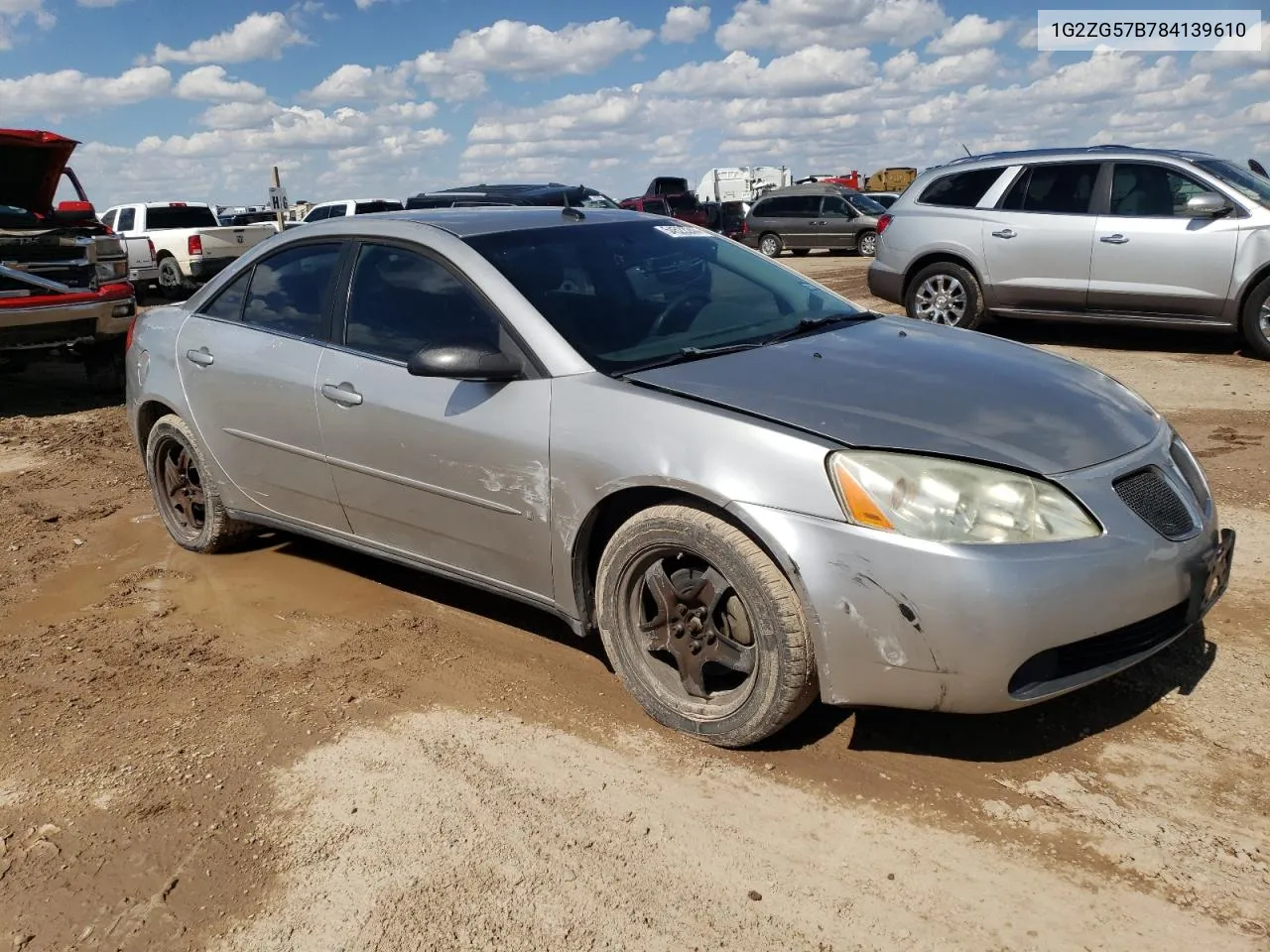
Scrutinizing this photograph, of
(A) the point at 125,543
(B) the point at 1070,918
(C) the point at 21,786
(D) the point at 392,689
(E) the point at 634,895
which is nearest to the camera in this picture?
(B) the point at 1070,918

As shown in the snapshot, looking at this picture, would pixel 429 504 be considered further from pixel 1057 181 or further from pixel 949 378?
pixel 1057 181

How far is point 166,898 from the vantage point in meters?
2.67

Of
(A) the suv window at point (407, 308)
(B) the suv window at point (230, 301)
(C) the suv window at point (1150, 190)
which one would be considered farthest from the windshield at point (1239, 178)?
(B) the suv window at point (230, 301)

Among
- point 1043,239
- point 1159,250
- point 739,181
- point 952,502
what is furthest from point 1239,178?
point 739,181

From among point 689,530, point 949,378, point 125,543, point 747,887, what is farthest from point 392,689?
point 125,543

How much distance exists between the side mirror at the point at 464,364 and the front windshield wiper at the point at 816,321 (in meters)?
0.90

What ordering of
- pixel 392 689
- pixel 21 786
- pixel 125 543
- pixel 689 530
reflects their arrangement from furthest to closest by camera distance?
pixel 125 543 < pixel 392 689 < pixel 21 786 < pixel 689 530

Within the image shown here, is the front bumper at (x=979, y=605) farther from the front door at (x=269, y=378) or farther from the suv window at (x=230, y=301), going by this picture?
the suv window at (x=230, y=301)

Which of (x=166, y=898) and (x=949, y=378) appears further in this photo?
(x=949, y=378)

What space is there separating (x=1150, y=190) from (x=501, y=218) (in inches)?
276

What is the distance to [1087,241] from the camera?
9.27 meters

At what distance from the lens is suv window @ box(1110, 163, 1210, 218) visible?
889 cm

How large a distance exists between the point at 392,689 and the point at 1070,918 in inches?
88.4

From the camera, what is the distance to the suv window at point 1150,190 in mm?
8891
